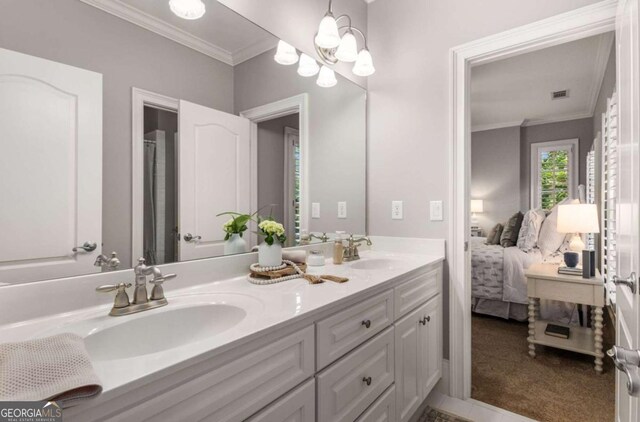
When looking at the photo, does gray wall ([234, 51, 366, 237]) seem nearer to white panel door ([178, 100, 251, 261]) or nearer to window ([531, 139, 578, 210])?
white panel door ([178, 100, 251, 261])

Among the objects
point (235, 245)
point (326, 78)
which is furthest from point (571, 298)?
point (235, 245)

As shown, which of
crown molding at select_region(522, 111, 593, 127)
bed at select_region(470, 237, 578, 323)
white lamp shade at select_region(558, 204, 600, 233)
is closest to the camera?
white lamp shade at select_region(558, 204, 600, 233)

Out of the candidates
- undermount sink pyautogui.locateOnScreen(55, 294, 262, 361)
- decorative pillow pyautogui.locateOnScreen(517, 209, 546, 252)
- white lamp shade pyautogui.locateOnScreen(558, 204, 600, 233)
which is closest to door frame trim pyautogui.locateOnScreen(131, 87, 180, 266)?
undermount sink pyautogui.locateOnScreen(55, 294, 262, 361)

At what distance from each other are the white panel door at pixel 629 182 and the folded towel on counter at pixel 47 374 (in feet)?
3.54

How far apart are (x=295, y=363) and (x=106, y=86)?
1.05 m

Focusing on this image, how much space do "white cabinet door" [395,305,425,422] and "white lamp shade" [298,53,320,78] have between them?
1430 millimetres

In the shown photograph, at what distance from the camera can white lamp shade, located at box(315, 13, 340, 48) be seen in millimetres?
1761

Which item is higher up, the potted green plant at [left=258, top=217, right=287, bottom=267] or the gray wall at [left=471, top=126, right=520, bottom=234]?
the gray wall at [left=471, top=126, right=520, bottom=234]

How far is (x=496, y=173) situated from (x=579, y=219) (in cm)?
374

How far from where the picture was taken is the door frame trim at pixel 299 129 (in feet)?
5.09

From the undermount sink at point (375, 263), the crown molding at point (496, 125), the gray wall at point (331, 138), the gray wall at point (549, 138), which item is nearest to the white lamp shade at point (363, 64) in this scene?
the gray wall at point (331, 138)

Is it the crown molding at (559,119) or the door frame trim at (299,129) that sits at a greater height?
the crown molding at (559,119)

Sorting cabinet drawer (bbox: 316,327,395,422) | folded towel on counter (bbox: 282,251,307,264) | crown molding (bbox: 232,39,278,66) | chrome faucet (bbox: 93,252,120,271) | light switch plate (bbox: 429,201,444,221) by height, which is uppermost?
crown molding (bbox: 232,39,278,66)

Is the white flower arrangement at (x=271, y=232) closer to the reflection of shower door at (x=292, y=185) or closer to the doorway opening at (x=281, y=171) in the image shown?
the doorway opening at (x=281, y=171)
